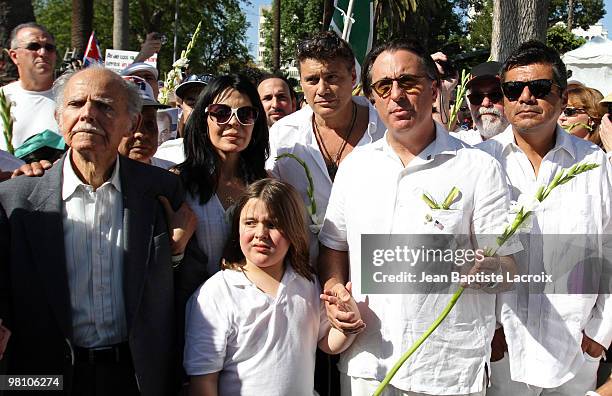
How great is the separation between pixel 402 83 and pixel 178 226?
1224 mm

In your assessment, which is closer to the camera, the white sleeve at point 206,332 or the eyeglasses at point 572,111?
the white sleeve at point 206,332

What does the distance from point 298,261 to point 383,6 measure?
24985 millimetres

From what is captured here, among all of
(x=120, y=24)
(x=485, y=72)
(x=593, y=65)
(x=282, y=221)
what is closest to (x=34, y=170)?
(x=282, y=221)

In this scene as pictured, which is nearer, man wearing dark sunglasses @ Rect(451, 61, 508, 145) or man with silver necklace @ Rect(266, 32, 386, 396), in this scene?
man with silver necklace @ Rect(266, 32, 386, 396)

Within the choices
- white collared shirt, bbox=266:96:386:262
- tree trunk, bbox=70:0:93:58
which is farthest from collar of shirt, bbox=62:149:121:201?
tree trunk, bbox=70:0:93:58

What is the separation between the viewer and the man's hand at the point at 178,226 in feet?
9.48

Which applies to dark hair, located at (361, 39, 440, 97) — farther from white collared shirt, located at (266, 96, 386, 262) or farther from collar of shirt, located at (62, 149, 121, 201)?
collar of shirt, located at (62, 149, 121, 201)

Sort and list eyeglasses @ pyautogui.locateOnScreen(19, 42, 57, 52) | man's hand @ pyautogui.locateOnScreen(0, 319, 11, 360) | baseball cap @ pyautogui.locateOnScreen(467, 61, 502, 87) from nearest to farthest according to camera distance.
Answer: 1. man's hand @ pyautogui.locateOnScreen(0, 319, 11, 360)
2. baseball cap @ pyautogui.locateOnScreen(467, 61, 502, 87)
3. eyeglasses @ pyautogui.locateOnScreen(19, 42, 57, 52)

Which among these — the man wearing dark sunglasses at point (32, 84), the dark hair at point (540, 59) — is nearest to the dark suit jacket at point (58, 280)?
the man wearing dark sunglasses at point (32, 84)

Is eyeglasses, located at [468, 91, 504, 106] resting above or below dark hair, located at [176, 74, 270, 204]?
above

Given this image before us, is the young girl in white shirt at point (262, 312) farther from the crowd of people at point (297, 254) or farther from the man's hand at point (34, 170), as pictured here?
the man's hand at point (34, 170)

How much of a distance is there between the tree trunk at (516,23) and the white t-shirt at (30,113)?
264 inches

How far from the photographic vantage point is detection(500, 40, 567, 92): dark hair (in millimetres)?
3234

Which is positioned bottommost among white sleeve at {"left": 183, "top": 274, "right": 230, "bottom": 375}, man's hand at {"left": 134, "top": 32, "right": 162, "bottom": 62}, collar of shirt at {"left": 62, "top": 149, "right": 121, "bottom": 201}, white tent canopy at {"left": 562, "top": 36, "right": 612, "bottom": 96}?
white sleeve at {"left": 183, "top": 274, "right": 230, "bottom": 375}
